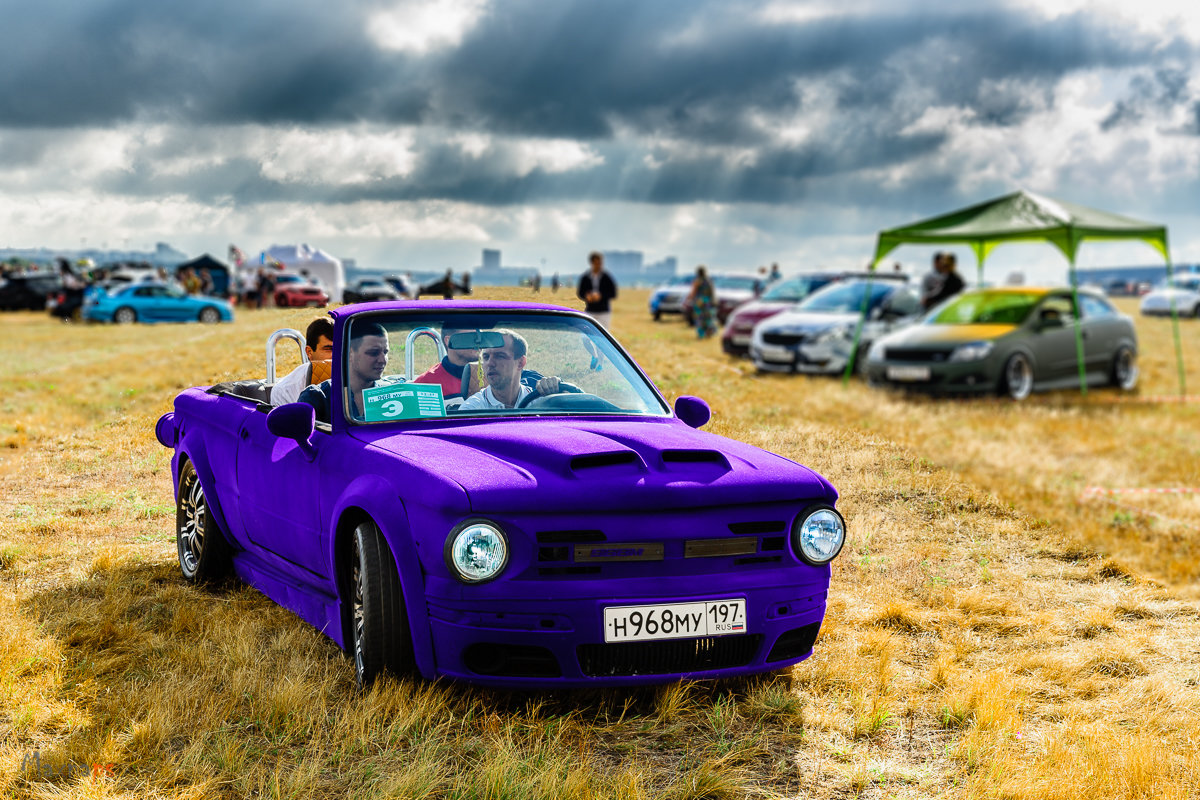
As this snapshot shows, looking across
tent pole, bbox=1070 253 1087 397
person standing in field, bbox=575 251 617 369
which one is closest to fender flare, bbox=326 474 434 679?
person standing in field, bbox=575 251 617 369

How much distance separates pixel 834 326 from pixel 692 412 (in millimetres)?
13295

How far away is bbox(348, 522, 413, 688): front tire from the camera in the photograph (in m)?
3.87

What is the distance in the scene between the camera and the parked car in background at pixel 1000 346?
50.7 ft

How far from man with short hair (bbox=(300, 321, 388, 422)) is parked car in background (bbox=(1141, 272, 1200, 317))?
45107mm

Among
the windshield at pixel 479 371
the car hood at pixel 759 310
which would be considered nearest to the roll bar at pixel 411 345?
the windshield at pixel 479 371

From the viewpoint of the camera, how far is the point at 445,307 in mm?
4883

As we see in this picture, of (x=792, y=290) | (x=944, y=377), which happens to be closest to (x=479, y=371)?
(x=944, y=377)

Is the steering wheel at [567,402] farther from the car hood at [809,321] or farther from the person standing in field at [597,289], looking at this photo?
the car hood at [809,321]

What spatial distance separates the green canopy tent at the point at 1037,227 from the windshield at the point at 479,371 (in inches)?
489

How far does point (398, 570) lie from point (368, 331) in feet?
4.16

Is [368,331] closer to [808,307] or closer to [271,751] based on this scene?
[271,751]

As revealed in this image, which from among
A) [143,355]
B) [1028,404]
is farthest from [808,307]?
[143,355]

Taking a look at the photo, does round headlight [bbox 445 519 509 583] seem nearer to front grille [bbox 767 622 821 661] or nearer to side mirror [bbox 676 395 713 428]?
front grille [bbox 767 622 821 661]

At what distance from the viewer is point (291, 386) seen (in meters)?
5.42
